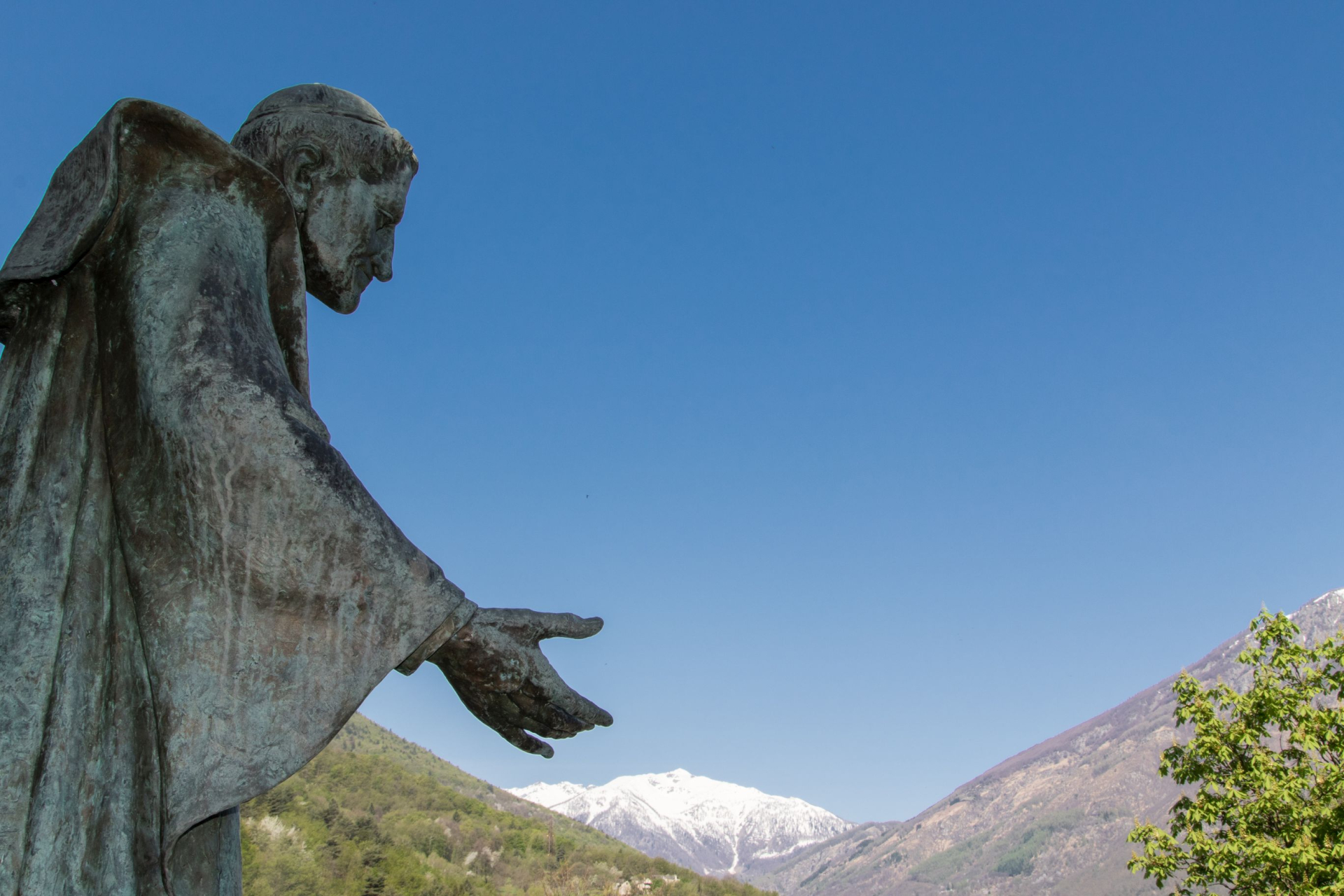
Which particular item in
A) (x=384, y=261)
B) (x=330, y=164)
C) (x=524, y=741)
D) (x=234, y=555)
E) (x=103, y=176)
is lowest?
(x=524, y=741)

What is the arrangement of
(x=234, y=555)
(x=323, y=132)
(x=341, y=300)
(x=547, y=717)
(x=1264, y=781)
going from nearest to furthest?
(x=234, y=555) → (x=547, y=717) → (x=323, y=132) → (x=341, y=300) → (x=1264, y=781)

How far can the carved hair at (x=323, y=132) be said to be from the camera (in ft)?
8.41

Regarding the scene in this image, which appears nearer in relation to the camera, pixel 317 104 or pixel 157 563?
pixel 157 563

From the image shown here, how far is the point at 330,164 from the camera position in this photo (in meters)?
2.59

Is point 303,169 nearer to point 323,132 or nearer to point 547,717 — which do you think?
point 323,132

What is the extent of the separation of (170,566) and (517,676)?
66 centimetres

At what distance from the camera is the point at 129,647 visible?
184 centimetres

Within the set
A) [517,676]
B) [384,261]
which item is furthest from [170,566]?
[384,261]

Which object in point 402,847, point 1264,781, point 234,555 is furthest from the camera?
point 402,847

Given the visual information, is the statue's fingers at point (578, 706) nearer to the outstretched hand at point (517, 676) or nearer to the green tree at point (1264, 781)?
the outstretched hand at point (517, 676)

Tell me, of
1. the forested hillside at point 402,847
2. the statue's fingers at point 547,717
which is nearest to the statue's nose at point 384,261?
the statue's fingers at point 547,717

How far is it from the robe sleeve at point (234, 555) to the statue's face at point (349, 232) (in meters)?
0.62

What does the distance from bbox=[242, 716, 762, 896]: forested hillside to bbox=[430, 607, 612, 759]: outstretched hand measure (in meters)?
45.2

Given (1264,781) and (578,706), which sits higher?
(578,706)
